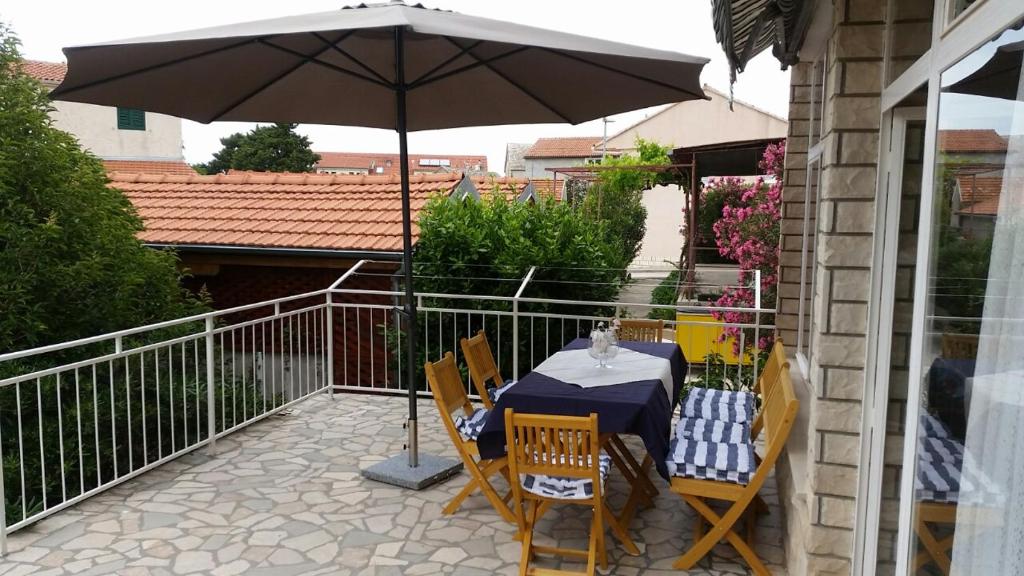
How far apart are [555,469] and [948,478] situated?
184 cm

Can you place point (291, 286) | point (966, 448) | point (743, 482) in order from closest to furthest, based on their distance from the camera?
point (966, 448)
point (743, 482)
point (291, 286)

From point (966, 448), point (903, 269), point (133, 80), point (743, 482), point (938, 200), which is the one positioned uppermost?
point (133, 80)

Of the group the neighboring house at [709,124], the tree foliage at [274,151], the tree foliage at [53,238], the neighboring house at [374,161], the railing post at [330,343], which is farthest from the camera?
the neighboring house at [374,161]

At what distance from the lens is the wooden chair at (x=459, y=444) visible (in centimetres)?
388

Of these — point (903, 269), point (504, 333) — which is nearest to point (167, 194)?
point (504, 333)

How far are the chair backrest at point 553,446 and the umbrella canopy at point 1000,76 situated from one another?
6.33 feet

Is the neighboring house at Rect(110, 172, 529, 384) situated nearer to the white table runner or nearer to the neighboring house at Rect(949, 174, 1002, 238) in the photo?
the white table runner

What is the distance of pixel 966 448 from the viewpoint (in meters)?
1.52

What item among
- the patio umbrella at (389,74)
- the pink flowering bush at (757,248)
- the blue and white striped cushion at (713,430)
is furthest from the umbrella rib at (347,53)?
the pink flowering bush at (757,248)

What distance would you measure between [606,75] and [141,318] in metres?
5.16

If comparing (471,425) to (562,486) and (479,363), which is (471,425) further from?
(562,486)

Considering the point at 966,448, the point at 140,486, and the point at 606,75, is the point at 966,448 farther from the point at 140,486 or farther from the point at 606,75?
the point at 140,486

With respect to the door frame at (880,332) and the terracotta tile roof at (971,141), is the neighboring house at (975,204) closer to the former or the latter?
the terracotta tile roof at (971,141)

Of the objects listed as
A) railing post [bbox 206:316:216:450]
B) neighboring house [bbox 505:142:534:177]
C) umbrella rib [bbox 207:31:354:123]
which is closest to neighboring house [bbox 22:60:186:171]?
railing post [bbox 206:316:216:450]
